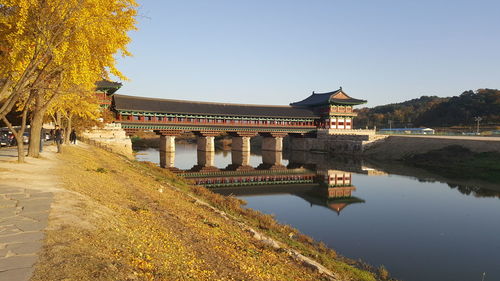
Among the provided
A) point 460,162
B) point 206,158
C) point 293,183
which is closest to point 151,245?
point 293,183

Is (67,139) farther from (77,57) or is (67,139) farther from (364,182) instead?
(364,182)

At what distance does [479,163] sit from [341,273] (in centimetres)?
3825

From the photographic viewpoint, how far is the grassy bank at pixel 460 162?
34.8 meters

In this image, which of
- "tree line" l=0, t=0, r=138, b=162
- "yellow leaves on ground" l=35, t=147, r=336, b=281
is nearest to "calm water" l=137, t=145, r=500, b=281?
"yellow leaves on ground" l=35, t=147, r=336, b=281

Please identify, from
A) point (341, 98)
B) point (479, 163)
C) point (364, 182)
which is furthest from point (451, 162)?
point (341, 98)

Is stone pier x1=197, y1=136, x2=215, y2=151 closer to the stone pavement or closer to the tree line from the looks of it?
the tree line

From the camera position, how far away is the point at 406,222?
17.0 meters

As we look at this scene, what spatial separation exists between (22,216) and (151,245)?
10.3 feet

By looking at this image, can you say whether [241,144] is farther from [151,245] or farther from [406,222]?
[151,245]

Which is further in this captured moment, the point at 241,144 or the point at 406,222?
the point at 241,144

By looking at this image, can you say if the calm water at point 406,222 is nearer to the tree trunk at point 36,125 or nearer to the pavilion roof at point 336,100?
the tree trunk at point 36,125

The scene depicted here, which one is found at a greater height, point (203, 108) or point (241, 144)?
point (203, 108)

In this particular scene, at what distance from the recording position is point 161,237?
25.2 ft

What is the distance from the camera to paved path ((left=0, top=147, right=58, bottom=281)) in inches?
192
